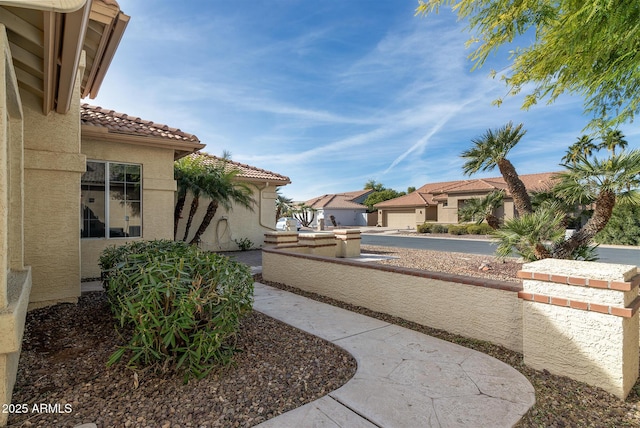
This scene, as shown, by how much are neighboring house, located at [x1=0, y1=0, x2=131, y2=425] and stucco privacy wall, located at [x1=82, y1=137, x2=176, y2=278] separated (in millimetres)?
2344

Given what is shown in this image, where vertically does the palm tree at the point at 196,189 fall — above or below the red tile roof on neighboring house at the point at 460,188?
below

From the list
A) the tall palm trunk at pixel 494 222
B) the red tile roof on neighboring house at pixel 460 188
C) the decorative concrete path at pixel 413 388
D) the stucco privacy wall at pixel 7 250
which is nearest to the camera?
the stucco privacy wall at pixel 7 250

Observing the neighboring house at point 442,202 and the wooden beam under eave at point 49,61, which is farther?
the neighboring house at point 442,202

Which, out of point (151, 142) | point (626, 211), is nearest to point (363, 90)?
point (151, 142)

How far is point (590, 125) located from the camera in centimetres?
539

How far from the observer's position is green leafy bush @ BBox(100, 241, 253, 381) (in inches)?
124

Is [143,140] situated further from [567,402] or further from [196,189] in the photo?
[567,402]

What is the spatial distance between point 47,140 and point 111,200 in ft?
11.1

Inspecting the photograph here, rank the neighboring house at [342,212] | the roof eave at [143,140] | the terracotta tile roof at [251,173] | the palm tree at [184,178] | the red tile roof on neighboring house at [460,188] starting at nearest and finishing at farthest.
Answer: the roof eave at [143,140] < the palm tree at [184,178] < the terracotta tile roof at [251,173] < the red tile roof on neighboring house at [460,188] < the neighboring house at [342,212]

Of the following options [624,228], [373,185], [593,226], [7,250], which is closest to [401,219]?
[624,228]

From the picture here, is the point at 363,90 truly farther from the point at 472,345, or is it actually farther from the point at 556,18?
the point at 472,345

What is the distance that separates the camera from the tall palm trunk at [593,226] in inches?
276

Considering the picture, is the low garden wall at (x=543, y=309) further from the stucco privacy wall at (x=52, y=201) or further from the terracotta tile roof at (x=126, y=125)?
the terracotta tile roof at (x=126, y=125)

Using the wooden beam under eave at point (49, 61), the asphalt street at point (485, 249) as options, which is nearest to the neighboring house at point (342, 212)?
the asphalt street at point (485, 249)
